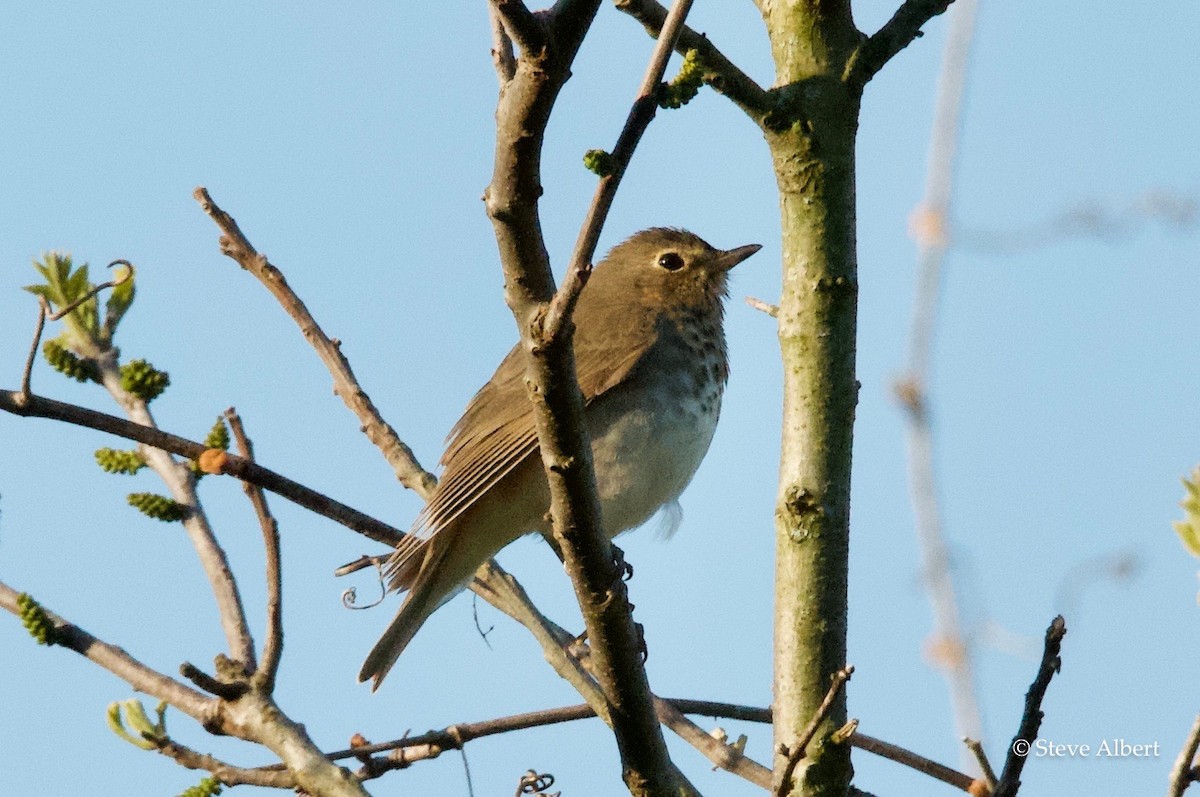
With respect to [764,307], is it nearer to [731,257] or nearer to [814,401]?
[814,401]

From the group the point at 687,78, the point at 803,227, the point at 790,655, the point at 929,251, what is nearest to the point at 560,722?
the point at 790,655

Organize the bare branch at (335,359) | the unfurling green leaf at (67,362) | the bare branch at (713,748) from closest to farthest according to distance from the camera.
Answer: the bare branch at (713,748)
the unfurling green leaf at (67,362)
the bare branch at (335,359)

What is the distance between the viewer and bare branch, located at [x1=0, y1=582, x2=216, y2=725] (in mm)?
3615

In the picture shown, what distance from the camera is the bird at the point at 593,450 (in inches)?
214

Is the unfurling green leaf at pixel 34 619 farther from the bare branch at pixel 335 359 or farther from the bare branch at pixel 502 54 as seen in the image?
the bare branch at pixel 502 54

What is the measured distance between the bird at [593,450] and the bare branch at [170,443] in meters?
1.42

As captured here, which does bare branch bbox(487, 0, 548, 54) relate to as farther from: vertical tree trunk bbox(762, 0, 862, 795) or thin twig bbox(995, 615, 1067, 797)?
thin twig bbox(995, 615, 1067, 797)

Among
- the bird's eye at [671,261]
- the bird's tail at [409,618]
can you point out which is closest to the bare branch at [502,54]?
the bird's tail at [409,618]

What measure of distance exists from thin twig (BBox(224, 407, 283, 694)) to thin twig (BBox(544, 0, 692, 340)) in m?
1.19

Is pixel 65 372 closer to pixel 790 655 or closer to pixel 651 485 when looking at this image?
pixel 790 655

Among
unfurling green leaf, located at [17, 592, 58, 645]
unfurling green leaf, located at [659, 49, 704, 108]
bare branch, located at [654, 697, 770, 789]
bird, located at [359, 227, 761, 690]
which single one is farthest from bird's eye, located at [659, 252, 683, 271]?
unfurling green leaf, located at [659, 49, 704, 108]

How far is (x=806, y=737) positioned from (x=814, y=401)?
2.67 ft

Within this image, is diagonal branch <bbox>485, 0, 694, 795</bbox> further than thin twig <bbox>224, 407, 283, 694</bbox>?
No

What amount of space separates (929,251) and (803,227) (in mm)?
2491
